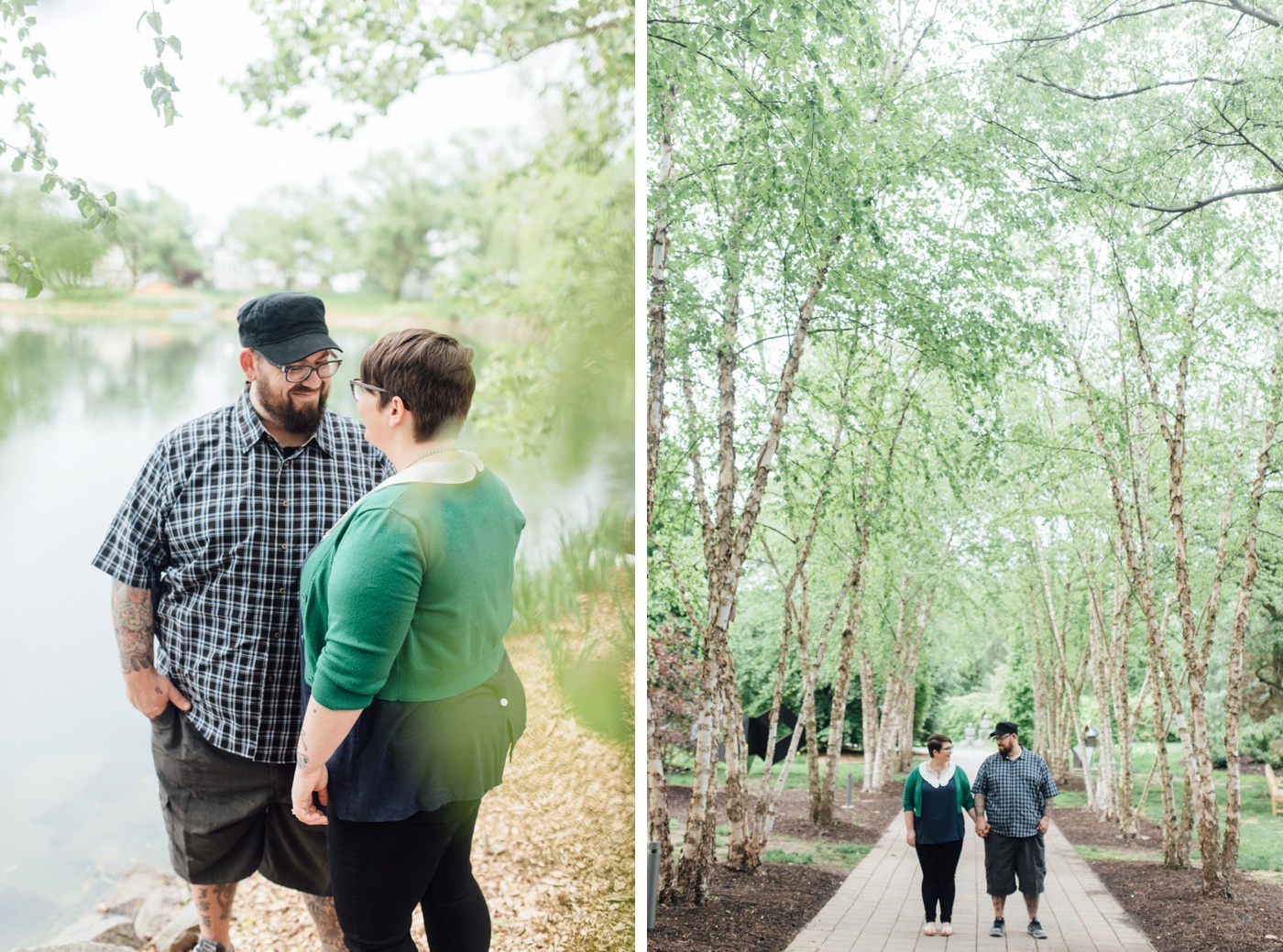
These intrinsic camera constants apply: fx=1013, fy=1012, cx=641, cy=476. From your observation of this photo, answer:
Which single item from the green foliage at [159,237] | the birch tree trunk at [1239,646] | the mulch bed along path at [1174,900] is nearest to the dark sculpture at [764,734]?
A: the mulch bed along path at [1174,900]

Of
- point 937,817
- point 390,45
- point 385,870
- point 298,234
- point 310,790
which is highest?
point 390,45

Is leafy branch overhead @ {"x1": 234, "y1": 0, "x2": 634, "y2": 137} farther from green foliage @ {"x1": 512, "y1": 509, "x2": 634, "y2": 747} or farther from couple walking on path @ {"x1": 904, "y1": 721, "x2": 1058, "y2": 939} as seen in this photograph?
couple walking on path @ {"x1": 904, "y1": 721, "x2": 1058, "y2": 939}

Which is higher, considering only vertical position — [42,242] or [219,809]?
[42,242]

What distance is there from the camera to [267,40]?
6.66 ft

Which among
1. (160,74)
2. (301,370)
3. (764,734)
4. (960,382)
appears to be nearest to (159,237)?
(160,74)

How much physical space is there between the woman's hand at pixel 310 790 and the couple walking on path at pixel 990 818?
1.92 m

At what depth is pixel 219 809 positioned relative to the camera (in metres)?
1.84

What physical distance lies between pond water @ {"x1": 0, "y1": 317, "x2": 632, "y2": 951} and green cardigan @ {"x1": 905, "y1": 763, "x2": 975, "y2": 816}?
6.59 ft

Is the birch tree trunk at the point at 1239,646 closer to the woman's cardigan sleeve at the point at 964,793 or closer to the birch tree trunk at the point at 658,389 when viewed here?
the woman's cardigan sleeve at the point at 964,793

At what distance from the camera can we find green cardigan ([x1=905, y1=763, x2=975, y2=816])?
2930 millimetres

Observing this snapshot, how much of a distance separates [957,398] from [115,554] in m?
2.36

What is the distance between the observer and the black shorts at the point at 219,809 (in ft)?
5.99

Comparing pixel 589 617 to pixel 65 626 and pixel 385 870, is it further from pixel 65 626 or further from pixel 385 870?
pixel 65 626

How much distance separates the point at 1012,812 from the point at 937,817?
0.69 ft
